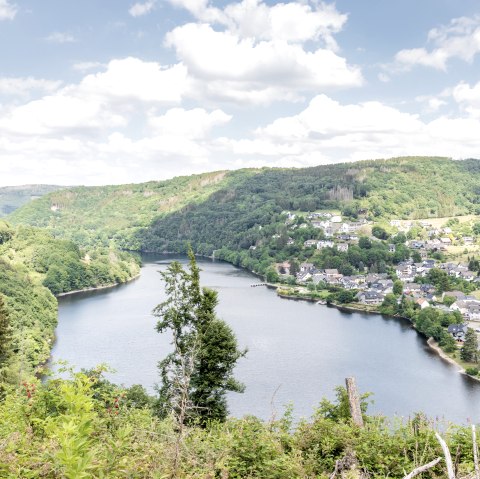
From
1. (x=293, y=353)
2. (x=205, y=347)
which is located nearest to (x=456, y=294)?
(x=293, y=353)

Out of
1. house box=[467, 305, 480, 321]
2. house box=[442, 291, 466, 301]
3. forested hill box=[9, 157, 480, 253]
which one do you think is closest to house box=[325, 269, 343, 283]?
house box=[442, 291, 466, 301]

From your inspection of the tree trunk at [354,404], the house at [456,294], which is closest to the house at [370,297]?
the house at [456,294]

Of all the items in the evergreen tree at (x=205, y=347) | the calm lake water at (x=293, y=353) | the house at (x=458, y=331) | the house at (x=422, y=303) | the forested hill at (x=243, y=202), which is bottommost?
the calm lake water at (x=293, y=353)

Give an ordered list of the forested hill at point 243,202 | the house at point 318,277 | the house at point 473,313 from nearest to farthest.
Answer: the house at point 473,313 < the house at point 318,277 < the forested hill at point 243,202

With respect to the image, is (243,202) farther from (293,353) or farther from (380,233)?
(293,353)

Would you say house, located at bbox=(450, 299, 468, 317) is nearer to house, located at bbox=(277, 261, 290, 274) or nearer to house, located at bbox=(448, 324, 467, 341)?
house, located at bbox=(448, 324, 467, 341)

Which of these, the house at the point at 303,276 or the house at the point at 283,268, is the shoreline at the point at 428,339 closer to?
the house at the point at 303,276
